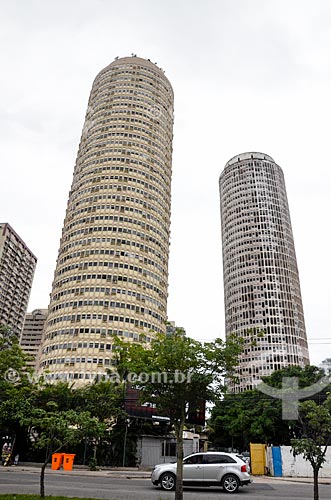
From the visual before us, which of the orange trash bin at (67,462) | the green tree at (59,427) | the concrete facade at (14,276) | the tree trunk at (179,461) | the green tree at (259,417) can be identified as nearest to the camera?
the tree trunk at (179,461)

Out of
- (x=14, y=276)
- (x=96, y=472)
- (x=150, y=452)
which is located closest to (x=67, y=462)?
(x=96, y=472)

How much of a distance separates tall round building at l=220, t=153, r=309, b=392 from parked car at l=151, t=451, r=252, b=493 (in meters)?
94.6

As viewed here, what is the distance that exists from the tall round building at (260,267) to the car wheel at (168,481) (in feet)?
313

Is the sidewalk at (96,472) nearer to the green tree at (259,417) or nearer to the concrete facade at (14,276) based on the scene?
the green tree at (259,417)

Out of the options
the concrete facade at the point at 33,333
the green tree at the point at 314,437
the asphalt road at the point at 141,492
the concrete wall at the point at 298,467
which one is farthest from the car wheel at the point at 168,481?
the concrete facade at the point at 33,333

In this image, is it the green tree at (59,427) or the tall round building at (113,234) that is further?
the tall round building at (113,234)

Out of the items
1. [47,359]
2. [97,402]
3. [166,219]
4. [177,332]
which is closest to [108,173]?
[166,219]

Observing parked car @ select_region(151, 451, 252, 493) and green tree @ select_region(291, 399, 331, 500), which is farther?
parked car @ select_region(151, 451, 252, 493)

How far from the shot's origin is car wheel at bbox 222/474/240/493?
1758 cm

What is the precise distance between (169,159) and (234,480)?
86346 millimetres

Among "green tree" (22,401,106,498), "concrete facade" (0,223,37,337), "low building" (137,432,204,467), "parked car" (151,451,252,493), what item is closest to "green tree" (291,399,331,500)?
"parked car" (151,451,252,493)

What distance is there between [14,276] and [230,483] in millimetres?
135289

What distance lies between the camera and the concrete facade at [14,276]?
437 ft

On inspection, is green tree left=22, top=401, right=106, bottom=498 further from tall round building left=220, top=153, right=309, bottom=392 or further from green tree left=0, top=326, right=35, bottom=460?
tall round building left=220, top=153, right=309, bottom=392
